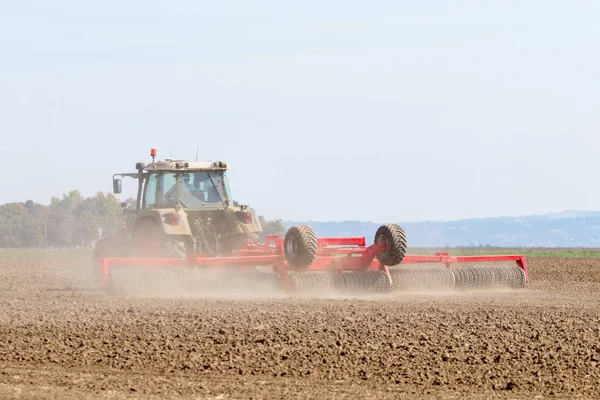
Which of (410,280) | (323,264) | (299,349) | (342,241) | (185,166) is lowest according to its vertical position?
(299,349)

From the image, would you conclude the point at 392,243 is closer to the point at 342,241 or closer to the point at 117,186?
the point at 342,241

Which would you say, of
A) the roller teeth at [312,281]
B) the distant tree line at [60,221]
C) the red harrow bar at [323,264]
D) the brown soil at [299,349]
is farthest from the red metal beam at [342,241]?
the distant tree line at [60,221]

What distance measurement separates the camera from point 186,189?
18.6 metres

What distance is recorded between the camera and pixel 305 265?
54.7 feet

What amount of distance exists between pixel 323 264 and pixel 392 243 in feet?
4.07

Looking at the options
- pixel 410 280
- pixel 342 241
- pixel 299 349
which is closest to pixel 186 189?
pixel 342 241

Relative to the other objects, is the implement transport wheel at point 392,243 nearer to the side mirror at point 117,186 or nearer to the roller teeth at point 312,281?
the roller teeth at point 312,281

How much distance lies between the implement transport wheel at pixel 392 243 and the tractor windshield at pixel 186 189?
328 cm

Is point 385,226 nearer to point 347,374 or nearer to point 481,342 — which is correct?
point 481,342

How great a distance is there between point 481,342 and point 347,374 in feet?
7.49

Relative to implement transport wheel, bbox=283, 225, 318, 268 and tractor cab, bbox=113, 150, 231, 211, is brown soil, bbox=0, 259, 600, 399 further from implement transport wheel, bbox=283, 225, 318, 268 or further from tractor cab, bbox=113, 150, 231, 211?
tractor cab, bbox=113, 150, 231, 211

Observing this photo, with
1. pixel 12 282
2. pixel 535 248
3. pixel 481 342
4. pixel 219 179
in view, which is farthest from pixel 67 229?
pixel 481 342

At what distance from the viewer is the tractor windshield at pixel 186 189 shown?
18.4 metres

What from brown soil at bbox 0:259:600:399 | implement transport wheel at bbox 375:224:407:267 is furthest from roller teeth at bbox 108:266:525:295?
brown soil at bbox 0:259:600:399
